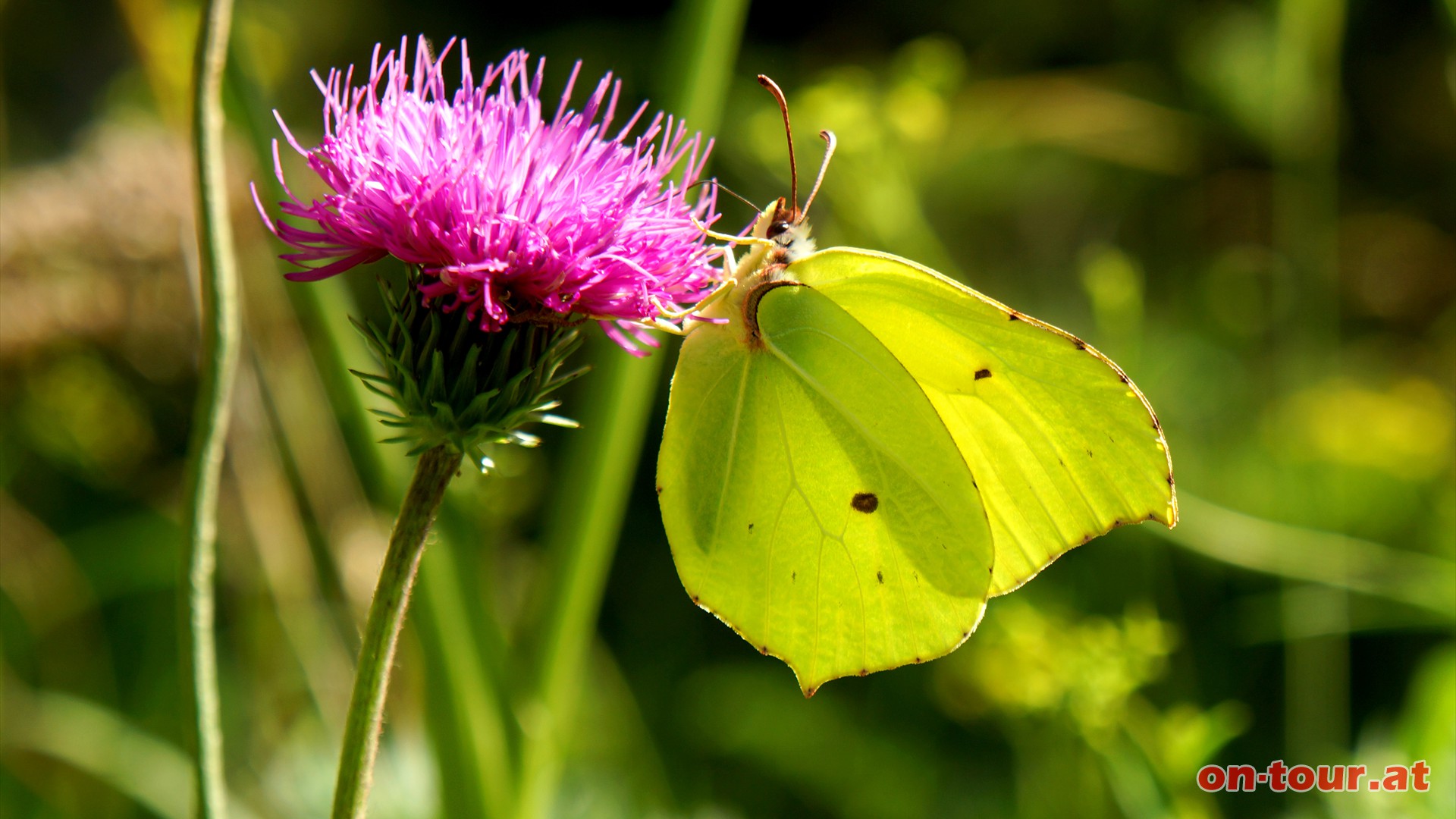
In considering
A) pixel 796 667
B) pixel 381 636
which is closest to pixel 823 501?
pixel 796 667

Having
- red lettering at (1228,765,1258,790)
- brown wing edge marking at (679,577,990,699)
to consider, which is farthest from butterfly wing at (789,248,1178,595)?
red lettering at (1228,765,1258,790)

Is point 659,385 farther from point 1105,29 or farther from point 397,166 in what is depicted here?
point 397,166

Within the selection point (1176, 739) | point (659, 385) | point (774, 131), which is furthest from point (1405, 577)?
point (659, 385)

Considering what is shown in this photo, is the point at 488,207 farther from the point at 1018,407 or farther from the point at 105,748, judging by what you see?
the point at 105,748

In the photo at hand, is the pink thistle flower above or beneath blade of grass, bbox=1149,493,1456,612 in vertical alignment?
above

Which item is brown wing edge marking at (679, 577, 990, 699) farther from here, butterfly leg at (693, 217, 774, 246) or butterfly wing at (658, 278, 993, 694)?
butterfly leg at (693, 217, 774, 246)

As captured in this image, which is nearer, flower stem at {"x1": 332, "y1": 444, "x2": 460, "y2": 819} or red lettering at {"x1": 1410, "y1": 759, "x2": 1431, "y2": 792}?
flower stem at {"x1": 332, "y1": 444, "x2": 460, "y2": 819}
